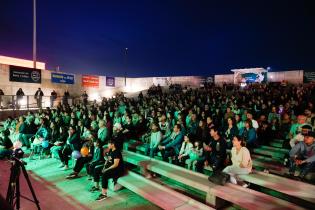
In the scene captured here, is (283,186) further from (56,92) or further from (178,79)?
(178,79)

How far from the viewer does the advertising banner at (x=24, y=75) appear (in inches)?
720

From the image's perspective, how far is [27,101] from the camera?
1759 cm

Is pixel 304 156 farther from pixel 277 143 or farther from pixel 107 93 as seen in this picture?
pixel 107 93

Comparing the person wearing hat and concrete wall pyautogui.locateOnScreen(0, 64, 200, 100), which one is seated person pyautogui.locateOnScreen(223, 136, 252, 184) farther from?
concrete wall pyautogui.locateOnScreen(0, 64, 200, 100)

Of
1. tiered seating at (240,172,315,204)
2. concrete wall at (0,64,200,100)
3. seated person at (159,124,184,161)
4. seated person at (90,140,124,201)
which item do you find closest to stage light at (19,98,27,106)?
concrete wall at (0,64,200,100)

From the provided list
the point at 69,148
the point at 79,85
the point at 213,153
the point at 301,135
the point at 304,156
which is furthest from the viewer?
the point at 79,85

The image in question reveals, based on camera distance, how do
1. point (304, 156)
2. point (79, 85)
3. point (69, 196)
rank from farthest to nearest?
point (79, 85), point (69, 196), point (304, 156)

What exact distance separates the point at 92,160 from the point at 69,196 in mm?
1507

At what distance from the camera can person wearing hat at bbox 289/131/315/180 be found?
500 centimetres

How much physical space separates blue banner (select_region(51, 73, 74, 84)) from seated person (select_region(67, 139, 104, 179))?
1471 centimetres

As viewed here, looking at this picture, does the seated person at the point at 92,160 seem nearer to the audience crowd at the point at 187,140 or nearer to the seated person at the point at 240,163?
the audience crowd at the point at 187,140

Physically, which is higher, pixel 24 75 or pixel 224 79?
pixel 224 79

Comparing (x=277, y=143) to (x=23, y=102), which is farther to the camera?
(x=23, y=102)

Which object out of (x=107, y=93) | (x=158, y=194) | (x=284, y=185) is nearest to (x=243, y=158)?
(x=284, y=185)
